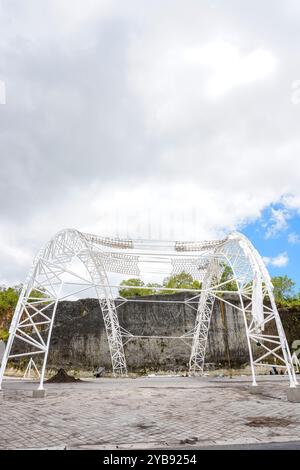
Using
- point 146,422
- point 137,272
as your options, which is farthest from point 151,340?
point 146,422

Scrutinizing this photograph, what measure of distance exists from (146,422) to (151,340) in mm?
20071

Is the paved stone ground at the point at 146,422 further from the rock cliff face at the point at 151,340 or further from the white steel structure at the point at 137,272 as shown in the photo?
the rock cliff face at the point at 151,340

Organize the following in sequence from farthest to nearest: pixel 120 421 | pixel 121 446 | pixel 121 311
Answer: pixel 121 311 → pixel 120 421 → pixel 121 446

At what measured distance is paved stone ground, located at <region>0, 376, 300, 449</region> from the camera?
199 inches

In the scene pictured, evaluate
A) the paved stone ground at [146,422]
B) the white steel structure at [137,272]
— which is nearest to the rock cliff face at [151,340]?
the white steel structure at [137,272]

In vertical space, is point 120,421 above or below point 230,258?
below

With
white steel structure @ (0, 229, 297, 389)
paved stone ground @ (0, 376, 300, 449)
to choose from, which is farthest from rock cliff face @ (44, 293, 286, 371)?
paved stone ground @ (0, 376, 300, 449)

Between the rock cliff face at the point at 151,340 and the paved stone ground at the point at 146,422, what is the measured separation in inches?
628

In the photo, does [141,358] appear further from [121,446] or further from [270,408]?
[121,446]

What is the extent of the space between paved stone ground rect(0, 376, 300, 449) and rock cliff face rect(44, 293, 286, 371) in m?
15.9

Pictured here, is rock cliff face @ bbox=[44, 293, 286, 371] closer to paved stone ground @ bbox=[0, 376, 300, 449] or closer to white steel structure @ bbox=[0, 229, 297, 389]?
white steel structure @ bbox=[0, 229, 297, 389]

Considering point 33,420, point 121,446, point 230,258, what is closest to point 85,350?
point 230,258
